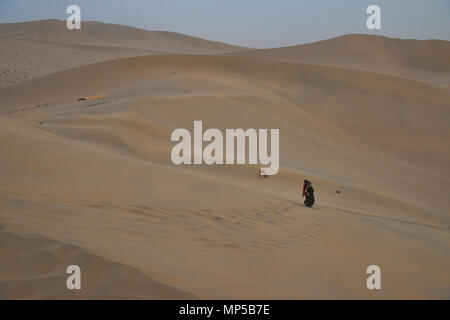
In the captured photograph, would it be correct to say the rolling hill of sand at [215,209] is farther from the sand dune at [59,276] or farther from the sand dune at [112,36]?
the sand dune at [112,36]

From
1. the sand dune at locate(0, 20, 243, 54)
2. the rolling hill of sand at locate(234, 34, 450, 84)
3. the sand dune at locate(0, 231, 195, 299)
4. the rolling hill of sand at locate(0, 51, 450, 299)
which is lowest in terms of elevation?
the sand dune at locate(0, 231, 195, 299)

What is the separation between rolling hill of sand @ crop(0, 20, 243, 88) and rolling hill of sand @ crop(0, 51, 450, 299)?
26631mm

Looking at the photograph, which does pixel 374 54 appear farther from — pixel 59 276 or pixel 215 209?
pixel 59 276

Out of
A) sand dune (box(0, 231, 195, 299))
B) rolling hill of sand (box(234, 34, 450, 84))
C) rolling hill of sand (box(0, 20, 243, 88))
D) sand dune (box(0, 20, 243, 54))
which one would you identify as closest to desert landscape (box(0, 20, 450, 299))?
sand dune (box(0, 231, 195, 299))

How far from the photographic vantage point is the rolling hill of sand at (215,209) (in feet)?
15.5

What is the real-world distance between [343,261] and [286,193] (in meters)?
4.03

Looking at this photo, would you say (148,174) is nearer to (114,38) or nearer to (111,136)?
(111,136)

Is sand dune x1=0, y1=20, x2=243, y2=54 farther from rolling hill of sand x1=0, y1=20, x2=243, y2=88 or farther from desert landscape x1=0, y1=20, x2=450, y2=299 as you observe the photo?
desert landscape x1=0, y1=20, x2=450, y2=299

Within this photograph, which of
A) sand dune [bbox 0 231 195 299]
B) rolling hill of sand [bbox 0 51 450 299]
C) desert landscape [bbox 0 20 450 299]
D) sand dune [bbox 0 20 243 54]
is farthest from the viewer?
sand dune [bbox 0 20 243 54]

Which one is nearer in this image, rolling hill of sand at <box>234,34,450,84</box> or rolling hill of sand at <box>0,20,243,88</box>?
rolling hill of sand at <box>234,34,450,84</box>

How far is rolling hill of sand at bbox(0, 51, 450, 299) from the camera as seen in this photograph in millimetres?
4719

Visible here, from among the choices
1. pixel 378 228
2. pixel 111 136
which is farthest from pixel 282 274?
pixel 111 136

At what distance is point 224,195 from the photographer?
8141mm

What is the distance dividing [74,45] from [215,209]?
211 ft
